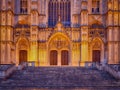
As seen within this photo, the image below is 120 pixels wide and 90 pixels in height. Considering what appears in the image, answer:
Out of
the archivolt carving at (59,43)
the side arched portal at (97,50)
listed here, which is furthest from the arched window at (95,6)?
the archivolt carving at (59,43)

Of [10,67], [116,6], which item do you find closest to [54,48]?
[116,6]

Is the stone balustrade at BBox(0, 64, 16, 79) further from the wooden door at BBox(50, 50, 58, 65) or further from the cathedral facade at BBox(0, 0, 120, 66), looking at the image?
the wooden door at BBox(50, 50, 58, 65)

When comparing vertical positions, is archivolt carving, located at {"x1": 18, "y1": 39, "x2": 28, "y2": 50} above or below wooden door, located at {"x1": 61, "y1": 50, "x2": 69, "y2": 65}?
above

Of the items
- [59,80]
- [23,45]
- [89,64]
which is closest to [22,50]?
[23,45]

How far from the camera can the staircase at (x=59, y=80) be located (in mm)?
32312

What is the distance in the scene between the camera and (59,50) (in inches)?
2019

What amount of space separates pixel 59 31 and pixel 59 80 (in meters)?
17.1

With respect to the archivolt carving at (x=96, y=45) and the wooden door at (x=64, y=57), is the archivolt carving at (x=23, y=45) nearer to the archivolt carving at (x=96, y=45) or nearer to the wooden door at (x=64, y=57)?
the wooden door at (x=64, y=57)

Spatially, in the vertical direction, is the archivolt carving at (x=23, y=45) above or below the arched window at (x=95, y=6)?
below

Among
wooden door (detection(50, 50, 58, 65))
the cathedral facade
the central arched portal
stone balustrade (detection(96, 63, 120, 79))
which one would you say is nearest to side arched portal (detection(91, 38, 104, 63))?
the cathedral facade

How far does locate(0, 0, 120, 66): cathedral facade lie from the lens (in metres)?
49.5

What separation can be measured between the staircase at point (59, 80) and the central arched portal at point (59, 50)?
11.4 meters

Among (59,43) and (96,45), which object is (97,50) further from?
(59,43)

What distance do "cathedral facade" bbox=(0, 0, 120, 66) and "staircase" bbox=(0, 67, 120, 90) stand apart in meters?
10.4
